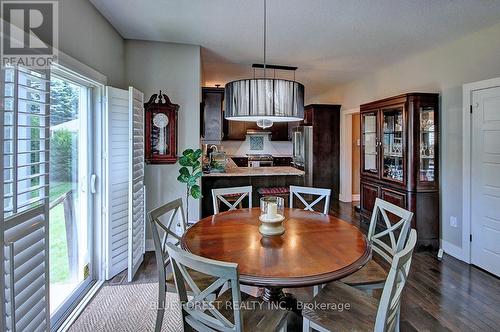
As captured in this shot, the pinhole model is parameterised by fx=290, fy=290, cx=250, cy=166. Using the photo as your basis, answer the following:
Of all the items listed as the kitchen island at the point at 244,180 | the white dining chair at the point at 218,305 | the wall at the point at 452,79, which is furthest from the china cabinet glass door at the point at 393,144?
the white dining chair at the point at 218,305

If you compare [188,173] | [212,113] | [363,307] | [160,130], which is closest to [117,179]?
[188,173]

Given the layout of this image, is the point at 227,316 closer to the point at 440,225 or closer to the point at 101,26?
the point at 101,26

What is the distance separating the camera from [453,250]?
3646 millimetres

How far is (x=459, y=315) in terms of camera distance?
93.3 inches

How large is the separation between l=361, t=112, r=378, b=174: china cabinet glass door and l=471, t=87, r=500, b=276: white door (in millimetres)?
1425

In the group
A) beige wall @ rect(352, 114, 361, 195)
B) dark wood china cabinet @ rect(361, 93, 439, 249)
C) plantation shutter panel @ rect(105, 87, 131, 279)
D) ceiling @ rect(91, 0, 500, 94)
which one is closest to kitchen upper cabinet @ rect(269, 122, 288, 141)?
beige wall @ rect(352, 114, 361, 195)

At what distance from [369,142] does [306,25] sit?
2527mm

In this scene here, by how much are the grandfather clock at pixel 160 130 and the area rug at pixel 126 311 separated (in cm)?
151

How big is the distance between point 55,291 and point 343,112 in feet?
19.3

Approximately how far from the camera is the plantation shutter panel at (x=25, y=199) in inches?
57.2

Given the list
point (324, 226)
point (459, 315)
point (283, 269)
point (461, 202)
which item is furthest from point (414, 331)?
point (461, 202)

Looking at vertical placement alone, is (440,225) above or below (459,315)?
above

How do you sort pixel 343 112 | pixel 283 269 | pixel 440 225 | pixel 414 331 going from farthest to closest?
pixel 343 112 < pixel 440 225 < pixel 414 331 < pixel 283 269

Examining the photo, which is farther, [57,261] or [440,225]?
[440,225]
